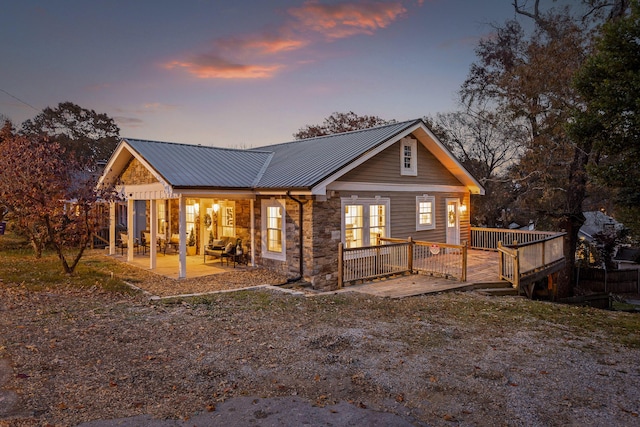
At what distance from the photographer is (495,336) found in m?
7.39

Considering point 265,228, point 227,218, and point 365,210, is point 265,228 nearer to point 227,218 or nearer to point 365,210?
point 227,218

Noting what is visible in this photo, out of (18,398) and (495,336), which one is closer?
(18,398)

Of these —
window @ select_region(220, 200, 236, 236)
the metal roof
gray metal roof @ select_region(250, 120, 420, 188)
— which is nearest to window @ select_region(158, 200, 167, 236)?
the metal roof

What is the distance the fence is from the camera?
21.4 metres

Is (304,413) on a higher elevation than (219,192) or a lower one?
lower

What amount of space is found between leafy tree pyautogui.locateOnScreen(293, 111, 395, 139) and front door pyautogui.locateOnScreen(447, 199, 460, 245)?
17.0m

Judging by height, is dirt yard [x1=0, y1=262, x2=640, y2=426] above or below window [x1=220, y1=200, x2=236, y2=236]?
below

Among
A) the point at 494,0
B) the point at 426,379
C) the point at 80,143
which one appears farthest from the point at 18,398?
the point at 80,143

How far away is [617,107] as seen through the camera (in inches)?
299

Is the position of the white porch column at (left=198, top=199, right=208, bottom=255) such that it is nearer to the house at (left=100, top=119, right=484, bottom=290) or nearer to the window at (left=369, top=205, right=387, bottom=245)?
the house at (left=100, top=119, right=484, bottom=290)

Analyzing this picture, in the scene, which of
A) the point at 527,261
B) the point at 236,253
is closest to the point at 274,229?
the point at 236,253

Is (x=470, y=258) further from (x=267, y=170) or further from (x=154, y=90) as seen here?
(x=154, y=90)

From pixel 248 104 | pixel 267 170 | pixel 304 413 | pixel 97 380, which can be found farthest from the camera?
pixel 248 104

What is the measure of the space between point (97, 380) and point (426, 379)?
13.6 feet
